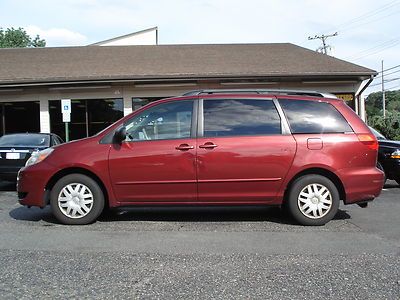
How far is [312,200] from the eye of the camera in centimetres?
620

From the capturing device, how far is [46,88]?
16922 mm

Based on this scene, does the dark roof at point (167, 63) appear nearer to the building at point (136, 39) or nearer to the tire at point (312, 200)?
the building at point (136, 39)

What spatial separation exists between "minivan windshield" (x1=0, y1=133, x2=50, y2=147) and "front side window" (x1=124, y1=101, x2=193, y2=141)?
5368mm

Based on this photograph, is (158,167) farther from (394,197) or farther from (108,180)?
(394,197)

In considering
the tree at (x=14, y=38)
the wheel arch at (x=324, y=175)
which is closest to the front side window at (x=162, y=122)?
the wheel arch at (x=324, y=175)

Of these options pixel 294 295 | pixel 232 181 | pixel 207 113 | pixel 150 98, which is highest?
pixel 150 98

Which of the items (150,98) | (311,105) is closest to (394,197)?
(311,105)

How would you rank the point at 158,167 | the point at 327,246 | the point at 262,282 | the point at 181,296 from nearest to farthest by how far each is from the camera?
the point at 181,296 → the point at 262,282 → the point at 327,246 → the point at 158,167

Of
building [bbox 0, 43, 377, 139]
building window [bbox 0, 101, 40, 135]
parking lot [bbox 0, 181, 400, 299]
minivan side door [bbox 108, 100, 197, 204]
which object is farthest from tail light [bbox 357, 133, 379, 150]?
building window [bbox 0, 101, 40, 135]

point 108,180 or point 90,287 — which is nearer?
point 90,287

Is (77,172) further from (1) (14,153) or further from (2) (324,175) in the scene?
(1) (14,153)

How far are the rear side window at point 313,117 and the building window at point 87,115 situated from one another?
11.6 m

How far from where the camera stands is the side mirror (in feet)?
20.2

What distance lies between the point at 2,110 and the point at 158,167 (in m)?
13.4
